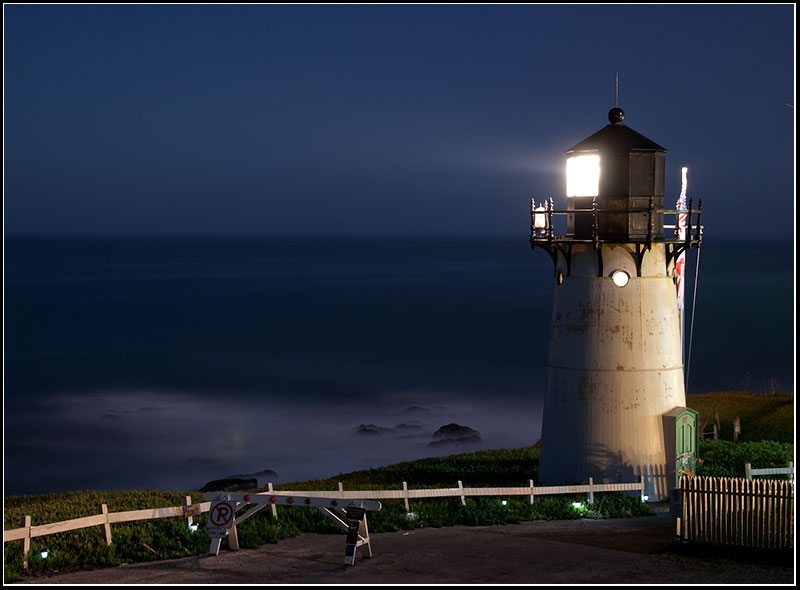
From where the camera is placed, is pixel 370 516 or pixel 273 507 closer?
pixel 273 507

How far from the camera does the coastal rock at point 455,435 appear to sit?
56.8 m

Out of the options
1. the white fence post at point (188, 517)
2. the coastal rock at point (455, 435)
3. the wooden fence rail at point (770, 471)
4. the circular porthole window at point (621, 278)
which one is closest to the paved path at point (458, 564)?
the white fence post at point (188, 517)

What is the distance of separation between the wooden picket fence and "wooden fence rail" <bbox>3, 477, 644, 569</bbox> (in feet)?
14.5

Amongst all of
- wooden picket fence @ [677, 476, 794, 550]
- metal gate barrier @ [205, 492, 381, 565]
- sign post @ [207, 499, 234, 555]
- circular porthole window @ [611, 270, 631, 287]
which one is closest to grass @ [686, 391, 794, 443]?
circular porthole window @ [611, 270, 631, 287]

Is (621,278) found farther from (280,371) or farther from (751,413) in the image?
(280,371)

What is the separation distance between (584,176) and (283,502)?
456 inches

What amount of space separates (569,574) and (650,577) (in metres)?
1.25

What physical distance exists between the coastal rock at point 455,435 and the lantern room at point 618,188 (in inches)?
1271

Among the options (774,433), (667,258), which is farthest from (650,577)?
(774,433)

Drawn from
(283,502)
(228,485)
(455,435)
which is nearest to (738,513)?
(283,502)

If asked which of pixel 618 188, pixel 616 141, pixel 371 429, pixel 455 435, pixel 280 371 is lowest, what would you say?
pixel 455 435

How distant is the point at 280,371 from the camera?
275ft

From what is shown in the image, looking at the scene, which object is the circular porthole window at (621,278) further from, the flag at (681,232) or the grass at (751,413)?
the grass at (751,413)

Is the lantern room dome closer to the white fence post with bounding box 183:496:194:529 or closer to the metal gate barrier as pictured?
the metal gate barrier
